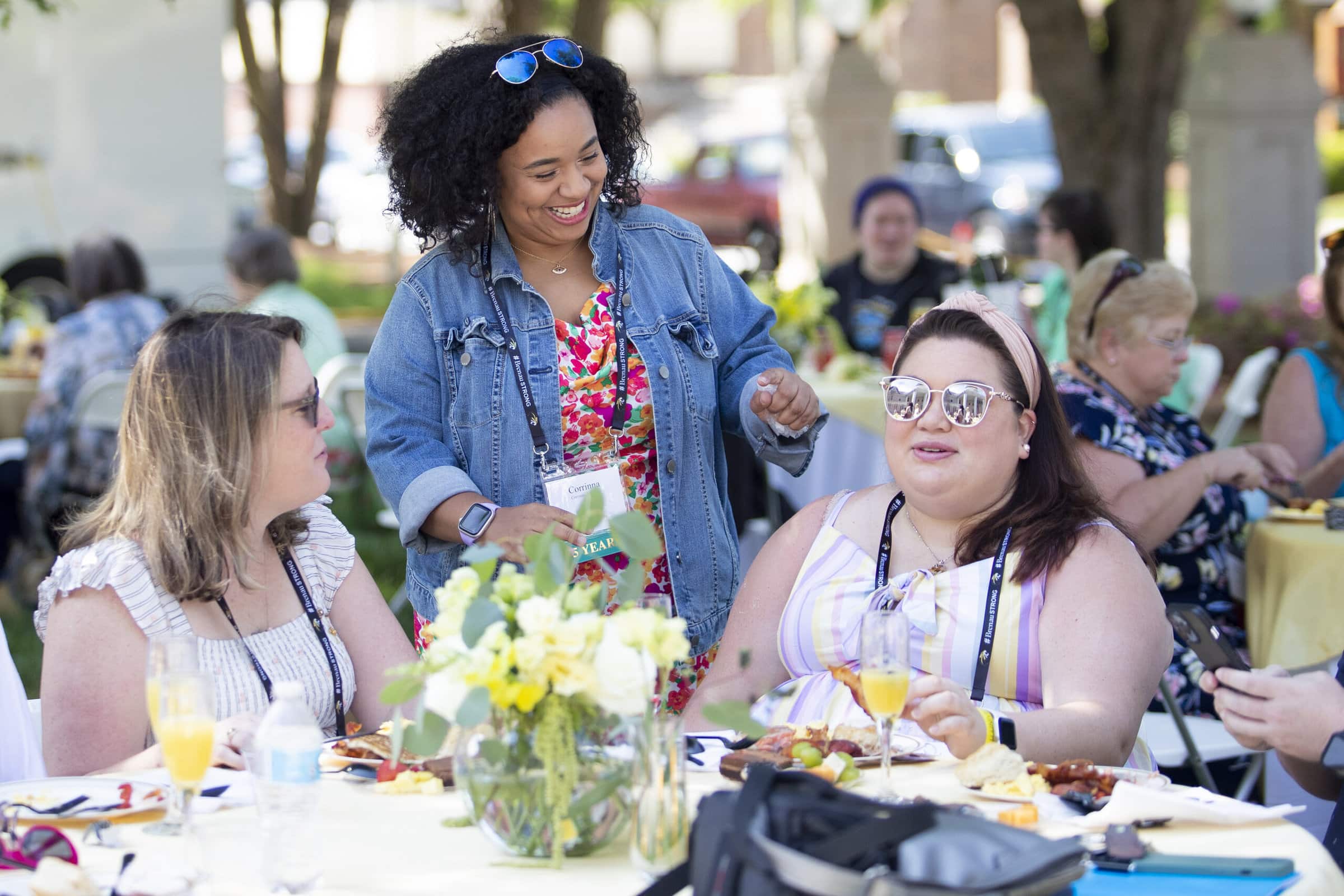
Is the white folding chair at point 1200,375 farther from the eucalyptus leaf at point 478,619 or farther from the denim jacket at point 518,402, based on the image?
the eucalyptus leaf at point 478,619

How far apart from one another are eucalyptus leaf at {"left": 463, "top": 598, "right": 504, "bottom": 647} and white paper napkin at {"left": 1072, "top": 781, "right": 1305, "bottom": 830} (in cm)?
82

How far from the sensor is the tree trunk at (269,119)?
52.4 feet

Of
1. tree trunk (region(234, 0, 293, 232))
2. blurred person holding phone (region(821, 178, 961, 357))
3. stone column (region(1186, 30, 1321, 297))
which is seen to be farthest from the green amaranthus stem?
tree trunk (region(234, 0, 293, 232))

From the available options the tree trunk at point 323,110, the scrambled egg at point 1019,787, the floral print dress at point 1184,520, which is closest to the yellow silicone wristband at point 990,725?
the scrambled egg at point 1019,787

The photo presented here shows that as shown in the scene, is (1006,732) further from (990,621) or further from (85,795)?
(85,795)

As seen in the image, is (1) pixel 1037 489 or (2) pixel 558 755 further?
(1) pixel 1037 489

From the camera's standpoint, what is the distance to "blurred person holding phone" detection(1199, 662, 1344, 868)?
7.34 feet

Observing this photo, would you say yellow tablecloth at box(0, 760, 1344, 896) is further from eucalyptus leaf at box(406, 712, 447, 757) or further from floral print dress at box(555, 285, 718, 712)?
floral print dress at box(555, 285, 718, 712)

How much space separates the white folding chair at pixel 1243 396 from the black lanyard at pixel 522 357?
10.6ft

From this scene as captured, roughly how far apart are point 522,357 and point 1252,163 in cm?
1020

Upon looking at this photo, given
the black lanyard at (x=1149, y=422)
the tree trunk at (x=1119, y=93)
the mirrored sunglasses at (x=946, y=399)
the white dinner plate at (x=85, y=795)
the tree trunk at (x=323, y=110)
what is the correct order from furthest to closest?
the tree trunk at (x=323, y=110) → the tree trunk at (x=1119, y=93) → the black lanyard at (x=1149, y=422) → the mirrored sunglasses at (x=946, y=399) → the white dinner plate at (x=85, y=795)

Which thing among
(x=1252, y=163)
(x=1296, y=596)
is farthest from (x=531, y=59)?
(x=1252, y=163)

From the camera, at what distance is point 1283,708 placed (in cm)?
224

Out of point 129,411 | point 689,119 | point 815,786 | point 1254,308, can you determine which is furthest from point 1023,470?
point 689,119
